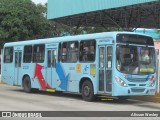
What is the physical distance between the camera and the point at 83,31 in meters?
44.0

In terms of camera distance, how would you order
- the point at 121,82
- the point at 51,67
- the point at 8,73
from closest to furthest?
the point at 121,82 → the point at 51,67 → the point at 8,73

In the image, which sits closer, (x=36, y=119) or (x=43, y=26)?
(x=36, y=119)

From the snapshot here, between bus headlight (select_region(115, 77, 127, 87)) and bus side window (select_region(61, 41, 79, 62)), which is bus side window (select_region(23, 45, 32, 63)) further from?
bus headlight (select_region(115, 77, 127, 87))

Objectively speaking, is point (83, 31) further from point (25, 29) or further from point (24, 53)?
point (24, 53)

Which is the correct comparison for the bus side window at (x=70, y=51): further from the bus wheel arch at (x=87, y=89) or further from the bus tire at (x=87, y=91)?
the bus tire at (x=87, y=91)

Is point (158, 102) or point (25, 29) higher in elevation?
point (25, 29)

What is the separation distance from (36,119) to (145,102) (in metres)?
7.56

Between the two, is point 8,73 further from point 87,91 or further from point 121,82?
point 121,82

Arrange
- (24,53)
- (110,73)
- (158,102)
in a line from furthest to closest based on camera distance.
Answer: (24,53), (158,102), (110,73)

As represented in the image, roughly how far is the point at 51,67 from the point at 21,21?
55.5 ft

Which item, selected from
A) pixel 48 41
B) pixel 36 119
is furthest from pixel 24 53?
pixel 36 119

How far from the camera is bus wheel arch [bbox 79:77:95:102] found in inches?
706

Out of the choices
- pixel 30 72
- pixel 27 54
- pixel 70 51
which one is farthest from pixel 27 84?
pixel 70 51

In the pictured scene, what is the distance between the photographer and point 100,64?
17672 mm
